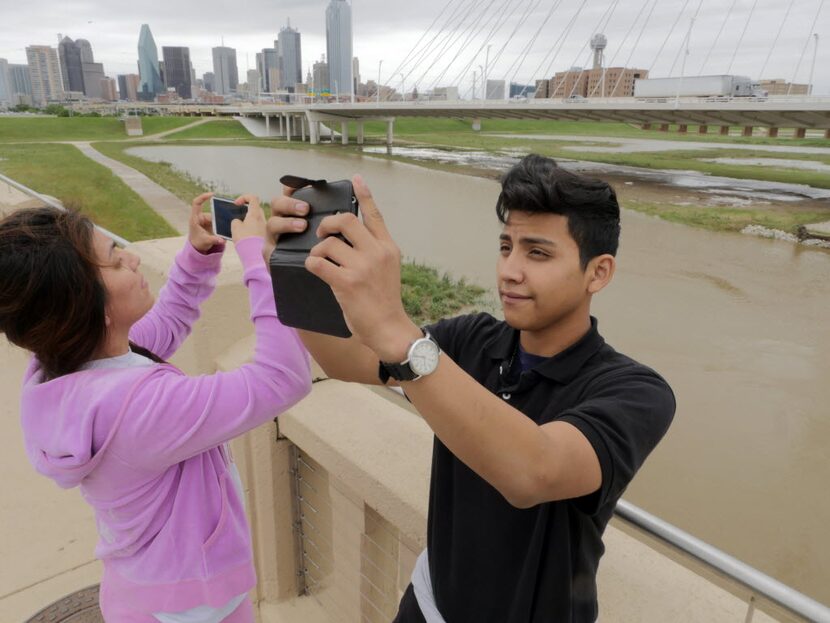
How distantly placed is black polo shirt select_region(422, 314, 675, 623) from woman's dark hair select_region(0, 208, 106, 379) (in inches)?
31.2

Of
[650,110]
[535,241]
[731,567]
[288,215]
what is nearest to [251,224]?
[288,215]

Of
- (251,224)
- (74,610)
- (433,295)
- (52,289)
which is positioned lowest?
(433,295)

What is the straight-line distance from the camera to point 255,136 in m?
59.3

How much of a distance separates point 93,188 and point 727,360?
18723 millimetres

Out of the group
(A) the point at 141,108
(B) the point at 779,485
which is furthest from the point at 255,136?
(B) the point at 779,485

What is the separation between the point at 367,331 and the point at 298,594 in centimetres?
187

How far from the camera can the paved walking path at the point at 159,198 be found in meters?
15.7

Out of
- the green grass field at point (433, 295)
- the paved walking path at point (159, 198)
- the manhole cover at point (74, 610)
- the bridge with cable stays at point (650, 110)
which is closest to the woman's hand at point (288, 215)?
the manhole cover at point (74, 610)

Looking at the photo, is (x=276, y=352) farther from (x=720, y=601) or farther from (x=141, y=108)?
(x=141, y=108)

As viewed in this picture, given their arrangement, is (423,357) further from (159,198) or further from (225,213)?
(159,198)

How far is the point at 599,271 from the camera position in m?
1.26

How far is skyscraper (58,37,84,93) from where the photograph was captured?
177125mm

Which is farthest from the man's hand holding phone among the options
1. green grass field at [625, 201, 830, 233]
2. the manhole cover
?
green grass field at [625, 201, 830, 233]

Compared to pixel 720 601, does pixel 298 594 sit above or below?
below
